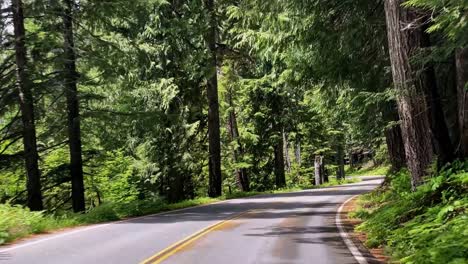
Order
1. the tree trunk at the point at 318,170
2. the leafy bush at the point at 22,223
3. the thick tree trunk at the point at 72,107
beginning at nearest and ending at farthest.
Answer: the leafy bush at the point at 22,223 → the thick tree trunk at the point at 72,107 → the tree trunk at the point at 318,170

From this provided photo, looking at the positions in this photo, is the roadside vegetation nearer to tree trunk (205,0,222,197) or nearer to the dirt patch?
tree trunk (205,0,222,197)

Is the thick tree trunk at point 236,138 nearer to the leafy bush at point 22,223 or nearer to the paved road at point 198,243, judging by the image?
the paved road at point 198,243

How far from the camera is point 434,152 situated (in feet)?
40.6

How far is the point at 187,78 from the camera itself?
1205 inches

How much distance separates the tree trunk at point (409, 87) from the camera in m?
12.0

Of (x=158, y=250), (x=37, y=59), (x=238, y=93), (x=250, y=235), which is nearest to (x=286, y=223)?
(x=250, y=235)

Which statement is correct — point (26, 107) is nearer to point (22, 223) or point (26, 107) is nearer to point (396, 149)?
point (22, 223)

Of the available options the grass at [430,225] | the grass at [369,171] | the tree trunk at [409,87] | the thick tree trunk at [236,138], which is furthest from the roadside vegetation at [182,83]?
the grass at [369,171]

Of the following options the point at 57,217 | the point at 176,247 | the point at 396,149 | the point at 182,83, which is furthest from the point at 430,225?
the point at 182,83

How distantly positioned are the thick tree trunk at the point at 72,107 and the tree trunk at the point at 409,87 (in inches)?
477

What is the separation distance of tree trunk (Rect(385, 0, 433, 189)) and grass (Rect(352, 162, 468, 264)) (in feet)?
2.30

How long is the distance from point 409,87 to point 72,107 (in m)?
14.1

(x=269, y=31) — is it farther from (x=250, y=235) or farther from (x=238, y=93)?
(x=238, y=93)

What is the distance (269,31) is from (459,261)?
1403 centimetres
